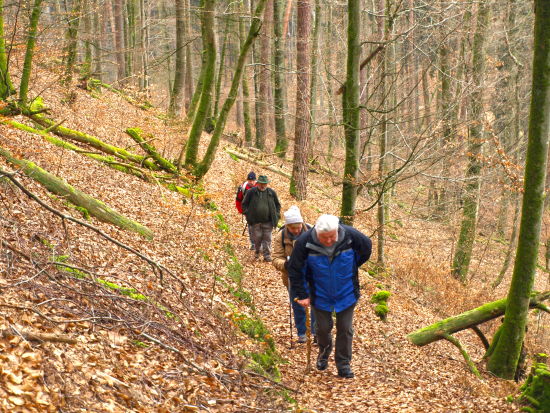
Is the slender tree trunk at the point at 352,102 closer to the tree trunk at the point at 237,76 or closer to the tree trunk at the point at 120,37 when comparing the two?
the tree trunk at the point at 237,76

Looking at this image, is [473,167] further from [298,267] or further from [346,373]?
[298,267]

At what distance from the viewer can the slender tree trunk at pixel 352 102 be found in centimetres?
823

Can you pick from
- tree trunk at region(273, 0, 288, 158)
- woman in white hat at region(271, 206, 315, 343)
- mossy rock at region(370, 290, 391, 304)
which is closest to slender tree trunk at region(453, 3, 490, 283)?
mossy rock at region(370, 290, 391, 304)

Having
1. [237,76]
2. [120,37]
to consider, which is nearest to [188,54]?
[120,37]

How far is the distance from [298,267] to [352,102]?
13.4 ft

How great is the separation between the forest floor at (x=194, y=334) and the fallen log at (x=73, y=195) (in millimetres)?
243

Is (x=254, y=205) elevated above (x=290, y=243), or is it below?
below

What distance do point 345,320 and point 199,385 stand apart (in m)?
2.08

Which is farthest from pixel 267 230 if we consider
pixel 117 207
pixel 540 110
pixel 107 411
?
pixel 107 411

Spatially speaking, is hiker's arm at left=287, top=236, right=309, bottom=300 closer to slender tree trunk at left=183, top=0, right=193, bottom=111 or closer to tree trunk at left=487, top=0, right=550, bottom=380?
tree trunk at left=487, top=0, right=550, bottom=380

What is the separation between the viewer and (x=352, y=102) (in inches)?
330

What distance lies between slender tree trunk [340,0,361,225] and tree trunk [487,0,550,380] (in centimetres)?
306

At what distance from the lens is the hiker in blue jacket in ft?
17.4

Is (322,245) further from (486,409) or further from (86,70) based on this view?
(86,70)
